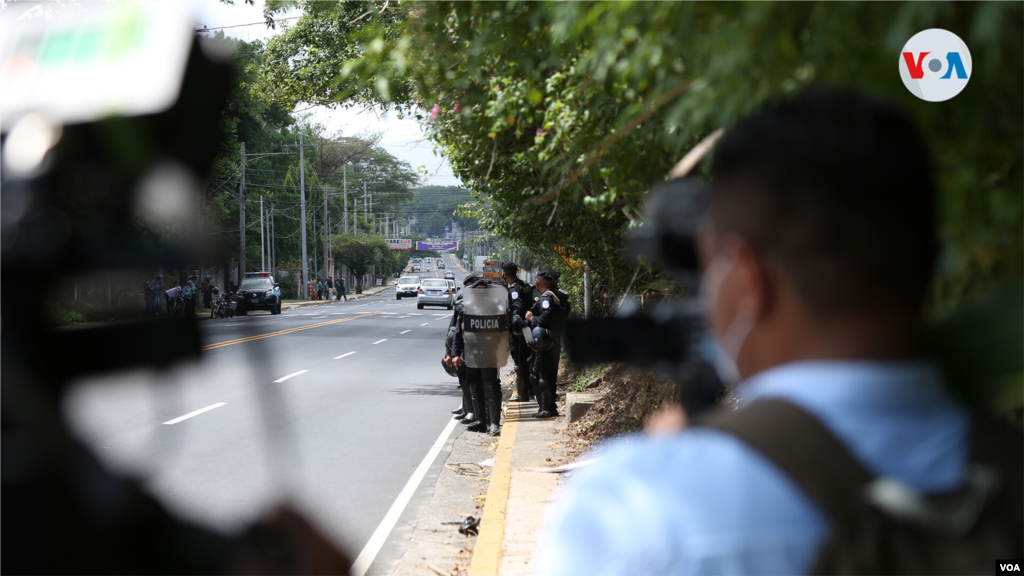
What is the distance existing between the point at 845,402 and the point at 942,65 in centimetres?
133

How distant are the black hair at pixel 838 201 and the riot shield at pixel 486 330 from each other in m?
8.93

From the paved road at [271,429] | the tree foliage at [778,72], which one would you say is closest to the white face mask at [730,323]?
the tree foliage at [778,72]

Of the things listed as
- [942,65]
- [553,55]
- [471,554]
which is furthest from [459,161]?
[942,65]

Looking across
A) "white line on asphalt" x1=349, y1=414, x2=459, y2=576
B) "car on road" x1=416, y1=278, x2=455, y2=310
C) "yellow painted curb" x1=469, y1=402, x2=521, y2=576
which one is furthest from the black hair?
"car on road" x1=416, y1=278, x2=455, y2=310

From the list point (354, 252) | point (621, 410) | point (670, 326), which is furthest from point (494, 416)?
point (354, 252)

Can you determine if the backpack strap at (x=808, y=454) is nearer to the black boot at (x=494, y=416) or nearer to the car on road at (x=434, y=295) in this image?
the black boot at (x=494, y=416)

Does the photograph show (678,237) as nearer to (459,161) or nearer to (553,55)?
(553,55)

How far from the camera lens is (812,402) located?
1.08 metres

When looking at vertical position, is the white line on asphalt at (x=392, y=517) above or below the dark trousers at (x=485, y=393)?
below

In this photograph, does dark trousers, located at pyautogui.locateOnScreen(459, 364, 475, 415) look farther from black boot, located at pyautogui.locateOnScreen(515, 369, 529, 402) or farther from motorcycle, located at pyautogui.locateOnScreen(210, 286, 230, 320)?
motorcycle, located at pyautogui.locateOnScreen(210, 286, 230, 320)

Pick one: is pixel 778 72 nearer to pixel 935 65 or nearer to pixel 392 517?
pixel 935 65

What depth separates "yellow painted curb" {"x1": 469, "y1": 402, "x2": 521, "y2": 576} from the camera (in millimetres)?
5320

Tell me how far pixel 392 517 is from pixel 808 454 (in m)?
6.17

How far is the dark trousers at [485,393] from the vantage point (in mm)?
10242
